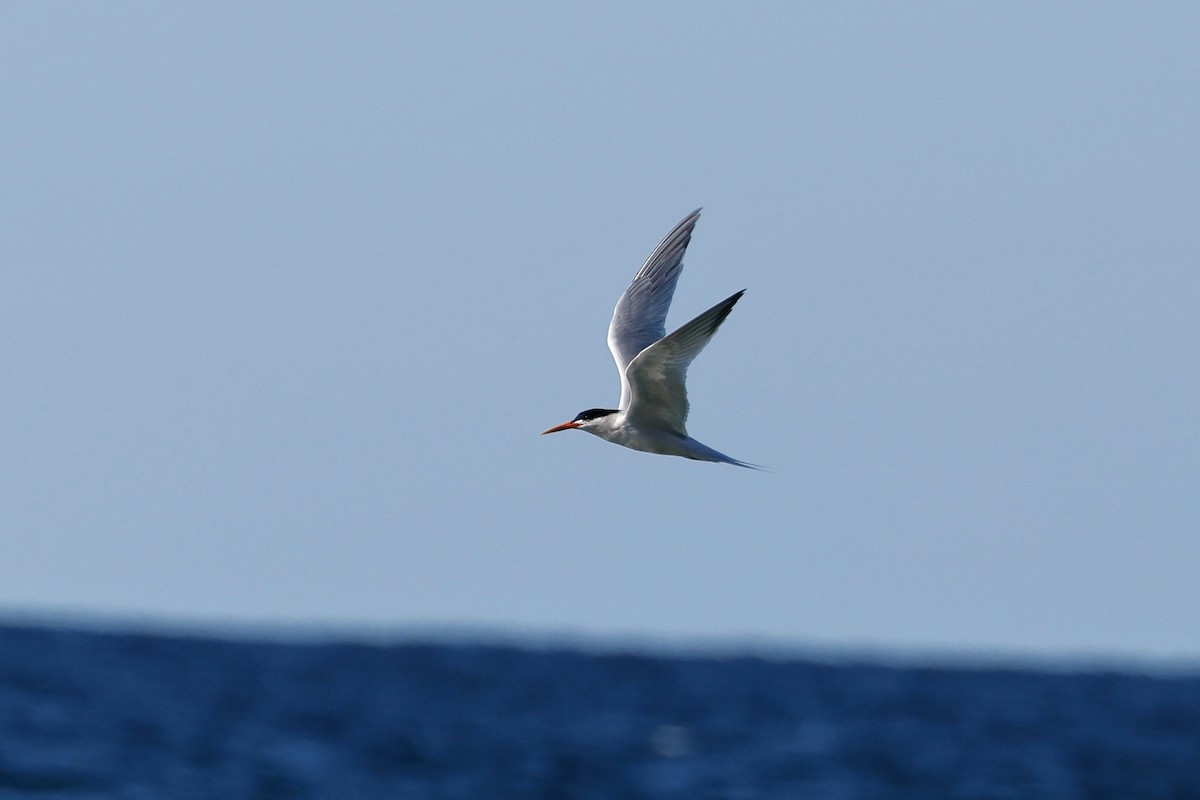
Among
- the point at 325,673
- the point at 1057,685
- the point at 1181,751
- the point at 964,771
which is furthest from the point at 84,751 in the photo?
the point at 1057,685

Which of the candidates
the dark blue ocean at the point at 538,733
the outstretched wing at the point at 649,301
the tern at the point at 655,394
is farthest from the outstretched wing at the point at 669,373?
the dark blue ocean at the point at 538,733

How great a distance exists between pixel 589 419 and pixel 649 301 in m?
1.55

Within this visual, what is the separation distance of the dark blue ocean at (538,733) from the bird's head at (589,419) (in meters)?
12.6

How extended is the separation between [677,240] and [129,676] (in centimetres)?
3253

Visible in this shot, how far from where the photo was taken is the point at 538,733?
36.9 m

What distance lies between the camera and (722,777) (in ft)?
99.5

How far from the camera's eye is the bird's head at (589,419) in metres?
14.9

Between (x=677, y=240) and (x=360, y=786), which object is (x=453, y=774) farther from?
(x=677, y=240)

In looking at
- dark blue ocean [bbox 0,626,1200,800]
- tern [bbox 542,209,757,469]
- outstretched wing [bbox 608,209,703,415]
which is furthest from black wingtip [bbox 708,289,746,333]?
dark blue ocean [bbox 0,626,1200,800]

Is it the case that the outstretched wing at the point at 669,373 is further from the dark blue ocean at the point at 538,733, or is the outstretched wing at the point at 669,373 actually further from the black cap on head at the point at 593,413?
the dark blue ocean at the point at 538,733

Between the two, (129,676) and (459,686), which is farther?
(459,686)

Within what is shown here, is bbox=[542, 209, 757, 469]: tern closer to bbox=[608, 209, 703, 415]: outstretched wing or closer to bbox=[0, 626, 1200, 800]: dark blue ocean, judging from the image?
bbox=[608, 209, 703, 415]: outstretched wing

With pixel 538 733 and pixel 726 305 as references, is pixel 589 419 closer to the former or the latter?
pixel 726 305

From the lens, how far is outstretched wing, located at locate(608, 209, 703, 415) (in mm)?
15891
